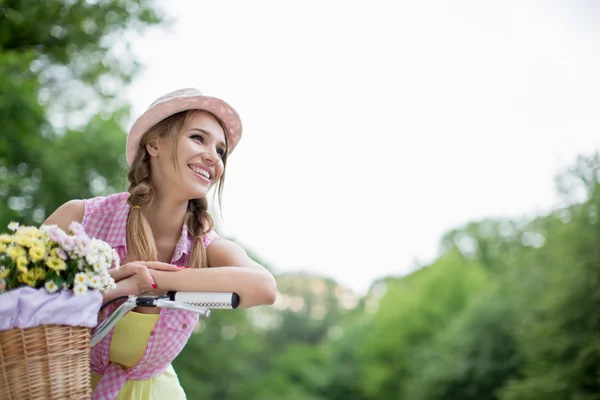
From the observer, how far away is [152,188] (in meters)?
3.19

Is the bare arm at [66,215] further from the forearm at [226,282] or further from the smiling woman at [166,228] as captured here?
the forearm at [226,282]

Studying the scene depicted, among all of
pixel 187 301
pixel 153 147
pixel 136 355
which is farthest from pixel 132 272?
pixel 153 147

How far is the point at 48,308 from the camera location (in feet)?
7.10

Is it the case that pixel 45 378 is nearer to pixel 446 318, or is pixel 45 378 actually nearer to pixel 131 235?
pixel 131 235

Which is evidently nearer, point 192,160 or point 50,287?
point 50,287

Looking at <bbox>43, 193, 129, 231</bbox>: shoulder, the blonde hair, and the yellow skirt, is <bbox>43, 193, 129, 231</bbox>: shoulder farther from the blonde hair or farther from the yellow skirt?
the yellow skirt

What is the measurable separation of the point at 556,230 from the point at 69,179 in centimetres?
1558

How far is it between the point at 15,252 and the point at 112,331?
696 mm

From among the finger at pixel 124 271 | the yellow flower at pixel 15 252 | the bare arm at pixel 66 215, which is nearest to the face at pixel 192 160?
the bare arm at pixel 66 215

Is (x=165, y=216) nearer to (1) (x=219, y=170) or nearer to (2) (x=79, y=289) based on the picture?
(1) (x=219, y=170)

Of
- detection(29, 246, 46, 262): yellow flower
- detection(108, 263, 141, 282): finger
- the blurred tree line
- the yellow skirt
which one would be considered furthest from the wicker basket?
the blurred tree line

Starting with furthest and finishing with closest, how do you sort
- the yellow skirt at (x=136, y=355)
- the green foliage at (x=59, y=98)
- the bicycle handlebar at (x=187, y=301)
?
1. the green foliage at (x=59, y=98)
2. the yellow skirt at (x=136, y=355)
3. the bicycle handlebar at (x=187, y=301)

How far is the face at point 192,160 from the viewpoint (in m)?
3.10

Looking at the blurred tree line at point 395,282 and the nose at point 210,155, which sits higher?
the blurred tree line at point 395,282
